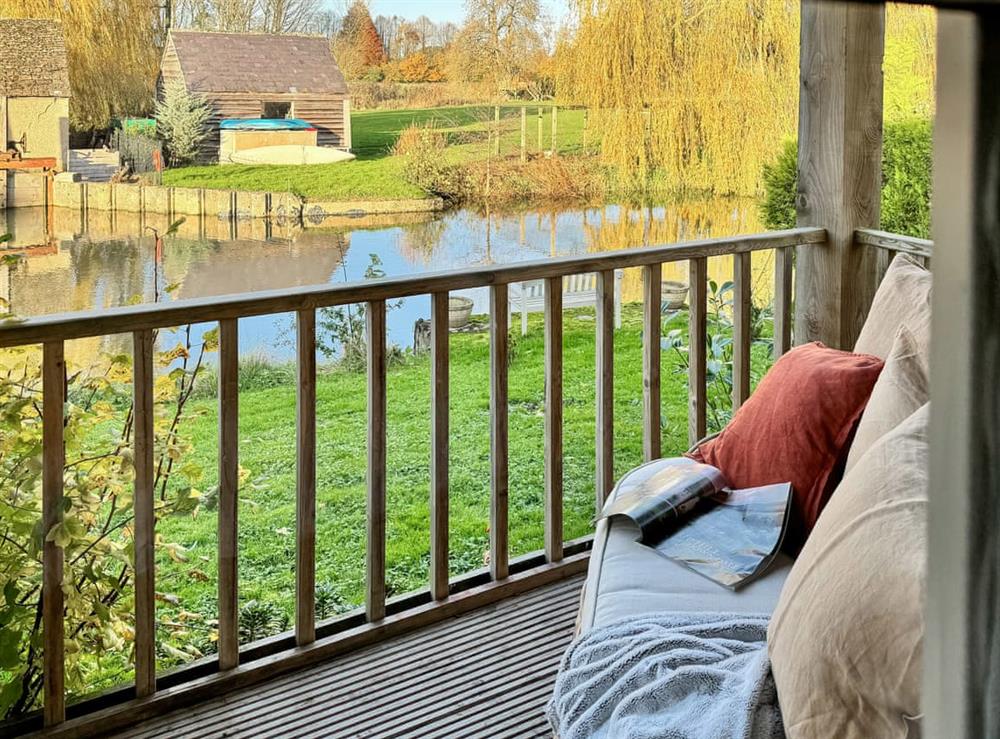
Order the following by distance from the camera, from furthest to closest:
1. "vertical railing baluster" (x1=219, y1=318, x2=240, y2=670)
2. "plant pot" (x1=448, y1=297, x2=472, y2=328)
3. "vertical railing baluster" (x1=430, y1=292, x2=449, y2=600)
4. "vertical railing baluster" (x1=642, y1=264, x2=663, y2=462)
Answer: "plant pot" (x1=448, y1=297, x2=472, y2=328) → "vertical railing baluster" (x1=642, y1=264, x2=663, y2=462) → "vertical railing baluster" (x1=430, y1=292, x2=449, y2=600) → "vertical railing baluster" (x1=219, y1=318, x2=240, y2=670)

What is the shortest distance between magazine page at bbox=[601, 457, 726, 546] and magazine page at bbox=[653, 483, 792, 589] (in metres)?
0.02

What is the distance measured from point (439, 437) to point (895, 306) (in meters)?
1.06

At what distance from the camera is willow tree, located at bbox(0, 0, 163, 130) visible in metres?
3.23

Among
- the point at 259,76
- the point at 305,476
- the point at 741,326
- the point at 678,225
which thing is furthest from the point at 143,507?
the point at 678,225

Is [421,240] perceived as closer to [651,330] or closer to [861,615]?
[651,330]

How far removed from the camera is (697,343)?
2.96 meters

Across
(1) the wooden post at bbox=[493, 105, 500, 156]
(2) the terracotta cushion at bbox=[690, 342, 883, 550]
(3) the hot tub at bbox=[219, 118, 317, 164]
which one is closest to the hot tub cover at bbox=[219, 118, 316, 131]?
(3) the hot tub at bbox=[219, 118, 317, 164]

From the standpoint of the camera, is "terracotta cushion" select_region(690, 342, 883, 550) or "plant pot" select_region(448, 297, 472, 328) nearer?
"terracotta cushion" select_region(690, 342, 883, 550)

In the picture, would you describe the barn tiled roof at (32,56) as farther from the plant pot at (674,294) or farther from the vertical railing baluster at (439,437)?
the plant pot at (674,294)

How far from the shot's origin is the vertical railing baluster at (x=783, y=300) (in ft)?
10.3

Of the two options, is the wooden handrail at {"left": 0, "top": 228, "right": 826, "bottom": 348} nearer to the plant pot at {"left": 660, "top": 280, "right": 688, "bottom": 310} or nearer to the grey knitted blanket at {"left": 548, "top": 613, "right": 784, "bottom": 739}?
the grey knitted blanket at {"left": 548, "top": 613, "right": 784, "bottom": 739}

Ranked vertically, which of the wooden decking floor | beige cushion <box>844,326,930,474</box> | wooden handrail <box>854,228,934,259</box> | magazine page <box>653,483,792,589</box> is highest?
wooden handrail <box>854,228,934,259</box>

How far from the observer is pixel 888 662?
110 cm

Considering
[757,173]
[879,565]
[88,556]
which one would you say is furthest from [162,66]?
[879,565]
